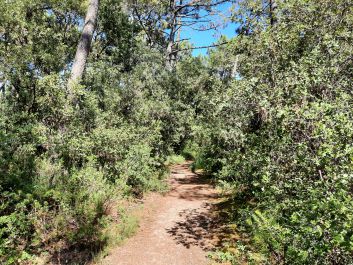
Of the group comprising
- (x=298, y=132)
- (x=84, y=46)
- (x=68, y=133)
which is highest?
(x=84, y=46)

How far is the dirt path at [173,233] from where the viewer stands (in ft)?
21.6

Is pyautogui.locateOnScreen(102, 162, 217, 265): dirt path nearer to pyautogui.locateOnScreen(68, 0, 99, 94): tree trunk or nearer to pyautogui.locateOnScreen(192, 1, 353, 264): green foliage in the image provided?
pyautogui.locateOnScreen(192, 1, 353, 264): green foliage

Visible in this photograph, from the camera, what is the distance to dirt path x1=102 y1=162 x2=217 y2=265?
6586mm

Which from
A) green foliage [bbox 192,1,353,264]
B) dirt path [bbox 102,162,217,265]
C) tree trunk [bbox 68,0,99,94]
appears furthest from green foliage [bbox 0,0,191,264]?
green foliage [bbox 192,1,353,264]

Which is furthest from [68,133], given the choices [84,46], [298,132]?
[298,132]

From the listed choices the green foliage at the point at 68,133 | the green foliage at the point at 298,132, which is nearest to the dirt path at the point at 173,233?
the green foliage at the point at 68,133

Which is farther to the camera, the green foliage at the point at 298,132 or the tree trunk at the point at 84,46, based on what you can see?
the tree trunk at the point at 84,46

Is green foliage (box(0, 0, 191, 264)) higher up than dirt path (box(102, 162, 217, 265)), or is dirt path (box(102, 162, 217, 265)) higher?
green foliage (box(0, 0, 191, 264))

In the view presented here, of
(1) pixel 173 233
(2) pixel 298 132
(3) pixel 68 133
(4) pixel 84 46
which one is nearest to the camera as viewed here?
(2) pixel 298 132

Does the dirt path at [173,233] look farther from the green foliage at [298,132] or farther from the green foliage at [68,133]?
the green foliage at [298,132]

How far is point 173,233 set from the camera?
792 centimetres

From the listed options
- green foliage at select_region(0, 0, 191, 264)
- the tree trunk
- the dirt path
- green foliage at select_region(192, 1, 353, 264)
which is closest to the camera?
green foliage at select_region(192, 1, 353, 264)

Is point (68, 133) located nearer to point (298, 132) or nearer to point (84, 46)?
point (84, 46)

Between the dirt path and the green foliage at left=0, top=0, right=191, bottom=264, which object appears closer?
the dirt path
